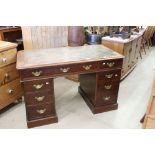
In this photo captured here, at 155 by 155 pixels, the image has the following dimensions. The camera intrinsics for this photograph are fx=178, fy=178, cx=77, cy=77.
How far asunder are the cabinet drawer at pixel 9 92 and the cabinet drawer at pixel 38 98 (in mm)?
438

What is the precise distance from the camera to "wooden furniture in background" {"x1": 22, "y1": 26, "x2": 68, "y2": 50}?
262 cm

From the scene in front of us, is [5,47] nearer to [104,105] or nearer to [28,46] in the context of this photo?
[28,46]

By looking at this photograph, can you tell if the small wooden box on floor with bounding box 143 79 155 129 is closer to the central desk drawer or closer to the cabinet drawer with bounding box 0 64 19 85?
the central desk drawer

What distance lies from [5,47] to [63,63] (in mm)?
688

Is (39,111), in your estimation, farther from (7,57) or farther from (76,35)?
(76,35)

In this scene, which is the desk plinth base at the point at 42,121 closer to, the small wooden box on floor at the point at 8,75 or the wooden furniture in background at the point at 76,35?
the small wooden box on floor at the point at 8,75

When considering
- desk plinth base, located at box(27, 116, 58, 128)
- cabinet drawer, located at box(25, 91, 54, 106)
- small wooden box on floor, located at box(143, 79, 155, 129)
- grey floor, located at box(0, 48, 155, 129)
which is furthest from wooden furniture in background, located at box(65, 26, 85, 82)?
small wooden box on floor, located at box(143, 79, 155, 129)

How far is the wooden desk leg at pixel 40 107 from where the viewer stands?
5.98 feet

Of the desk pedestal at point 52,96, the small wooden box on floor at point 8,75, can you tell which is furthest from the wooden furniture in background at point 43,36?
the desk pedestal at point 52,96

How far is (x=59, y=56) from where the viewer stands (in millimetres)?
1927

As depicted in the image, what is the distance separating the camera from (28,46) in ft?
8.87

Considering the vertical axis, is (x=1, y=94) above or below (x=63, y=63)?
below

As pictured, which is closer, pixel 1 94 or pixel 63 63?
pixel 63 63
